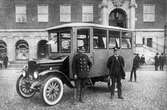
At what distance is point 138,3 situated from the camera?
2353cm

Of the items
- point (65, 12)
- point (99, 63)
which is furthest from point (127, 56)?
point (65, 12)

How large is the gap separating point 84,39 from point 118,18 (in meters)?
17.2

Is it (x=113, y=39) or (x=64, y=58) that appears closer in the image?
(x=64, y=58)

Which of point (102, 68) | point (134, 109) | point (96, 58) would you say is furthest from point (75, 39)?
point (134, 109)

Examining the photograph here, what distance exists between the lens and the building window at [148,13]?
77.5ft

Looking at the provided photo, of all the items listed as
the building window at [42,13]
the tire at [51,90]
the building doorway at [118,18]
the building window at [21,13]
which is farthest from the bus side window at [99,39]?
the building window at [21,13]

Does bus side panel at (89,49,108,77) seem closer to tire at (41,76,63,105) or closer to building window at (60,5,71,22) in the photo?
tire at (41,76,63,105)

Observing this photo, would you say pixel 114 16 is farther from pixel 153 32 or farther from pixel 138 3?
pixel 153 32

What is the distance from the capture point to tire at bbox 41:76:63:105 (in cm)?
601

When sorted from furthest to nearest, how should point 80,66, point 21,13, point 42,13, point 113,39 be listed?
point 42,13 → point 21,13 → point 113,39 → point 80,66

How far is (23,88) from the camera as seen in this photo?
7160mm

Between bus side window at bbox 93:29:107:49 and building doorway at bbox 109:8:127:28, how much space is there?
16.2 meters

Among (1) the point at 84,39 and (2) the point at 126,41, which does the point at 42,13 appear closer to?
(2) the point at 126,41

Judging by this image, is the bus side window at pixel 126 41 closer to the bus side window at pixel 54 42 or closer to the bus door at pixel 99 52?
the bus door at pixel 99 52
